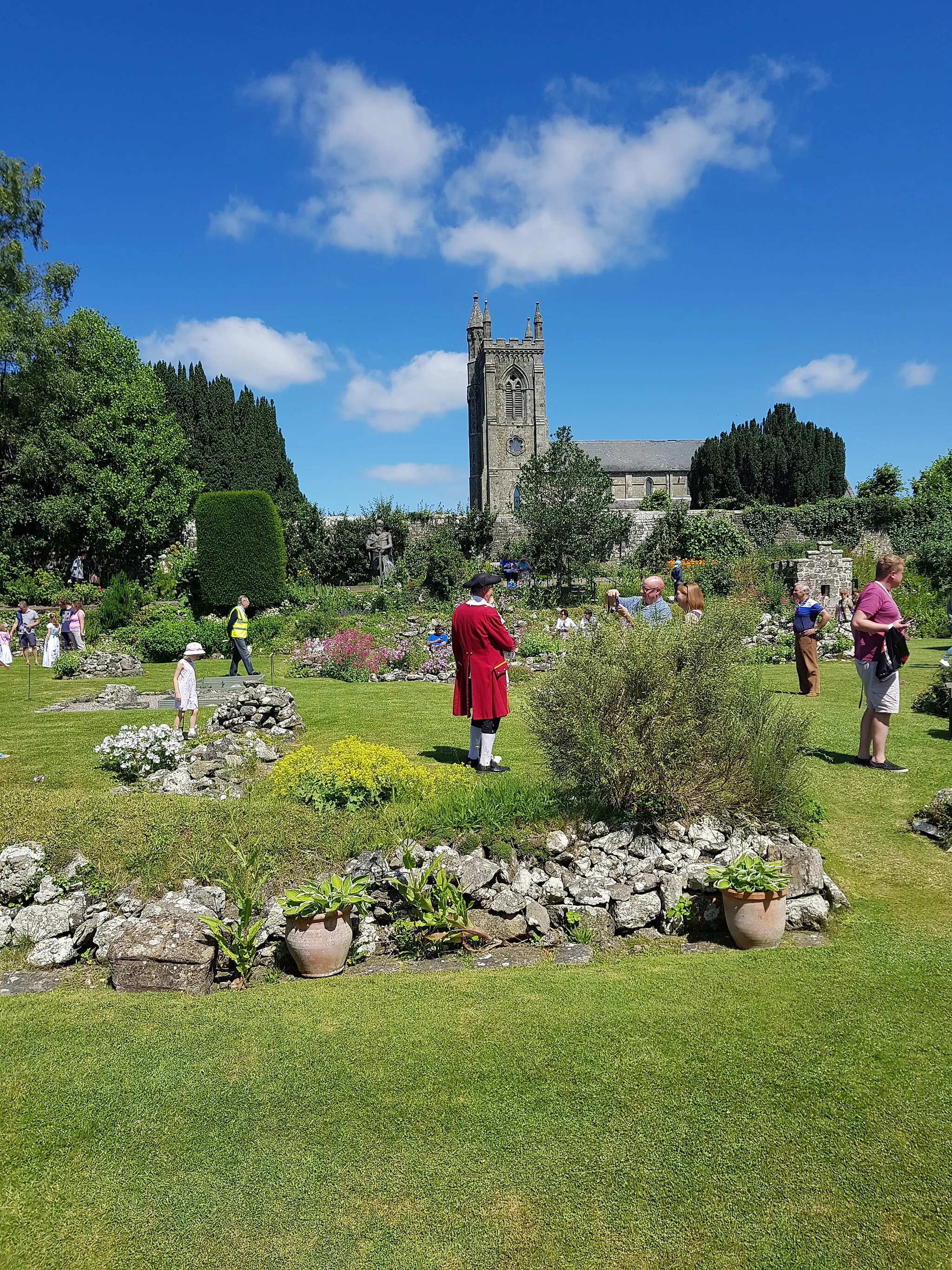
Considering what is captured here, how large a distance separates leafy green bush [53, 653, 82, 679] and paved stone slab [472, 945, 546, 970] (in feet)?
46.7

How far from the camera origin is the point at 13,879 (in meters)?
5.35

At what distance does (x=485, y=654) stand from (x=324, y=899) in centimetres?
349

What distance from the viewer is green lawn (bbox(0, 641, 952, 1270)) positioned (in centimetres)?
268

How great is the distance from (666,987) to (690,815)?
65.3 inches

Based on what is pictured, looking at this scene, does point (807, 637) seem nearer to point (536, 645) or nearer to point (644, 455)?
Result: point (536, 645)

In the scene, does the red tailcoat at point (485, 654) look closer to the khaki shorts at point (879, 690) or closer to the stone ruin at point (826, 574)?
the khaki shorts at point (879, 690)

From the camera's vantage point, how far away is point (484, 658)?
25.0 ft

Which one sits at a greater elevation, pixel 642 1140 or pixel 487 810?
pixel 487 810

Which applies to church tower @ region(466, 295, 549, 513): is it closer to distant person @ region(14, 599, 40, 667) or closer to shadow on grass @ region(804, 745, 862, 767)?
distant person @ region(14, 599, 40, 667)

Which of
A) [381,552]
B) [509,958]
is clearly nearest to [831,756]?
[509,958]

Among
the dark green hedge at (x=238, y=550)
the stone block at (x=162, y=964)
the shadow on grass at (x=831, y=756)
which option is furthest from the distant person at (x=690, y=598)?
the dark green hedge at (x=238, y=550)

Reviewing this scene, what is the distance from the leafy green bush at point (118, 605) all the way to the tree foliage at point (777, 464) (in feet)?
129

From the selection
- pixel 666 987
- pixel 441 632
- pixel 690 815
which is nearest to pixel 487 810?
pixel 690 815

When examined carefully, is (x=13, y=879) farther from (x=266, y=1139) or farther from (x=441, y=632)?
(x=441, y=632)
